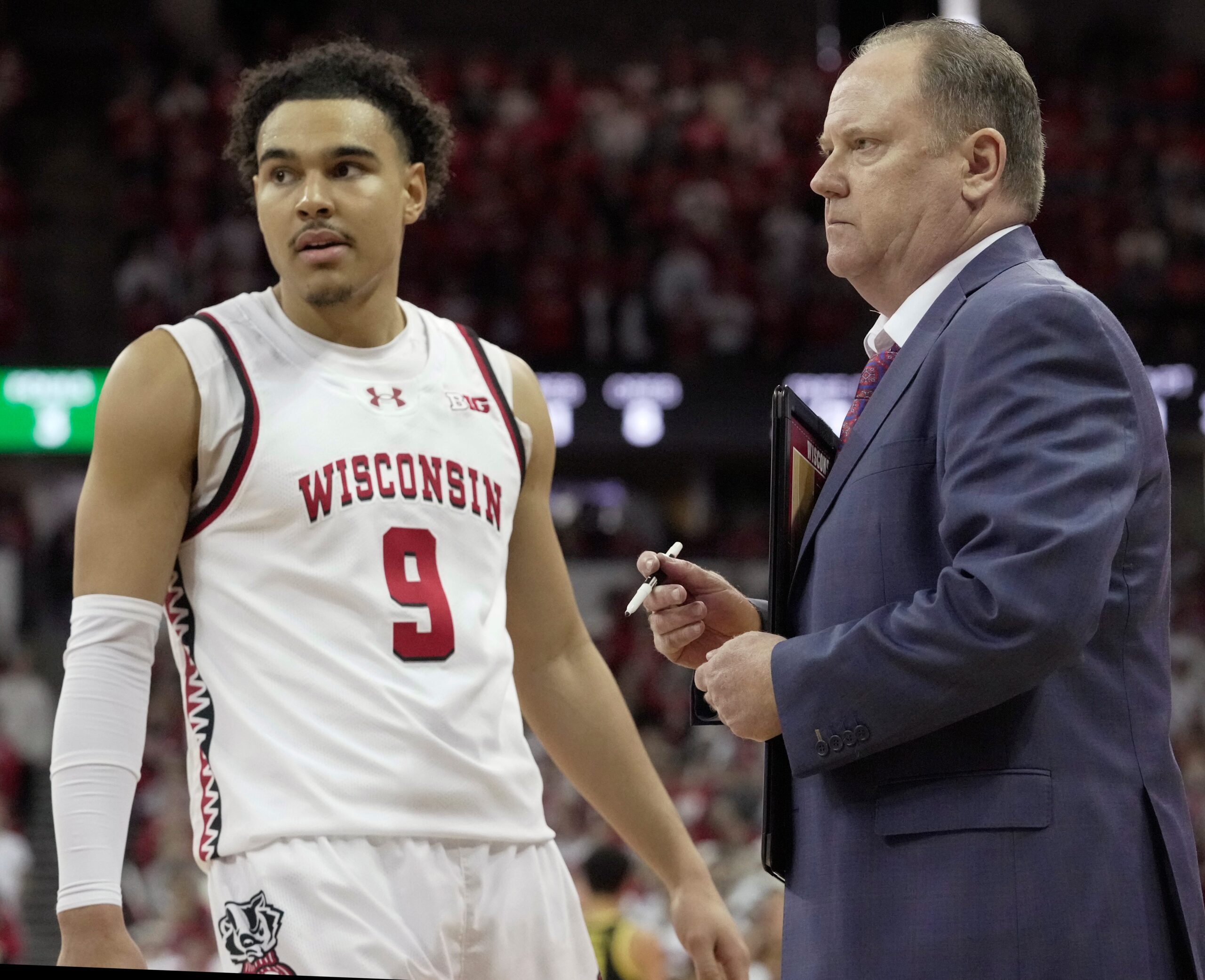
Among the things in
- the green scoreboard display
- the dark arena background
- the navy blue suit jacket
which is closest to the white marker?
the navy blue suit jacket

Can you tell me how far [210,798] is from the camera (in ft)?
8.40

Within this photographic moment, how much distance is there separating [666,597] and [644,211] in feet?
39.0

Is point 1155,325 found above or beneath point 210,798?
above

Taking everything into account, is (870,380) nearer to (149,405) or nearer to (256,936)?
(149,405)

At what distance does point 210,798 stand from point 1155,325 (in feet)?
36.8

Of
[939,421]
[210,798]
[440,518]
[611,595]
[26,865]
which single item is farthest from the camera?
[611,595]

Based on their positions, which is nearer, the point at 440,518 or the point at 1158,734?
the point at 1158,734

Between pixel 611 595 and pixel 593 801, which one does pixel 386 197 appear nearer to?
pixel 593 801

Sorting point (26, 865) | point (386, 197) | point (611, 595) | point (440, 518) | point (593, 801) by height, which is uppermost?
point (386, 197)

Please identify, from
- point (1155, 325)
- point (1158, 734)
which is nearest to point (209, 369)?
point (1158, 734)

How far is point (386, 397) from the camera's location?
9.36 ft

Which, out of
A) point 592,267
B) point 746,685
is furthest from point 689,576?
point 592,267

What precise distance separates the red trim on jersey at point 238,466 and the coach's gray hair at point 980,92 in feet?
3.86

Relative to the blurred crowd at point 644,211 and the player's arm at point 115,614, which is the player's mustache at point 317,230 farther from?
the blurred crowd at point 644,211
